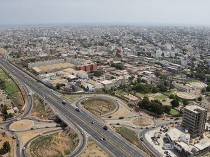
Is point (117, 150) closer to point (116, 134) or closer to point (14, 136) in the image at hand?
point (116, 134)

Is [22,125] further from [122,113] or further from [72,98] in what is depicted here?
[122,113]

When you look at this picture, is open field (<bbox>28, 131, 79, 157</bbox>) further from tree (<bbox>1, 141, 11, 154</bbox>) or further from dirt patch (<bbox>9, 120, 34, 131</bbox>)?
dirt patch (<bbox>9, 120, 34, 131</bbox>)

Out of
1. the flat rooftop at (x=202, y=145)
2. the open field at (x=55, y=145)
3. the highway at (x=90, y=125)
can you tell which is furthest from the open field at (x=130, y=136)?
the flat rooftop at (x=202, y=145)

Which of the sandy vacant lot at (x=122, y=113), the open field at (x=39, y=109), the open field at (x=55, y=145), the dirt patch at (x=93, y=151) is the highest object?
the dirt patch at (x=93, y=151)

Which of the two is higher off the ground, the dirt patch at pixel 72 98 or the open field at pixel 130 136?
the dirt patch at pixel 72 98

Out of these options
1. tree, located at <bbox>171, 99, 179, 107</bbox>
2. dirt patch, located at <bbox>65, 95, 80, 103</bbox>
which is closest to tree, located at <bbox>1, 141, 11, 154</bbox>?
dirt patch, located at <bbox>65, 95, 80, 103</bbox>

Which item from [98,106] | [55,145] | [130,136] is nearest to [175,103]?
[98,106]

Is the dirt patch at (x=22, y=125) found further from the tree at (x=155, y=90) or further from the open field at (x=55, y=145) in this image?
the tree at (x=155, y=90)
